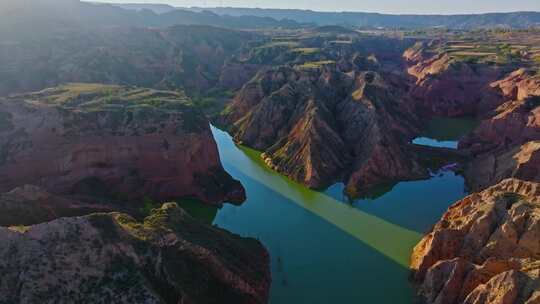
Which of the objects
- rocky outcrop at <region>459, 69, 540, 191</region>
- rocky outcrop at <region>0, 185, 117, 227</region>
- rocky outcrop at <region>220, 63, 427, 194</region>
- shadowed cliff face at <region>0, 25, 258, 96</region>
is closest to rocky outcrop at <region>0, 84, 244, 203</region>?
rocky outcrop at <region>0, 185, 117, 227</region>

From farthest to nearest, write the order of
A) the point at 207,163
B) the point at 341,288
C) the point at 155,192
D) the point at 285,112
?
the point at 285,112 < the point at 207,163 < the point at 155,192 < the point at 341,288

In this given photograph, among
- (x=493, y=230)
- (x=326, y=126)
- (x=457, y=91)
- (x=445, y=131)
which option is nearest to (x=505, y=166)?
(x=493, y=230)

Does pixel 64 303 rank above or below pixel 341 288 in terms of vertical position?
above

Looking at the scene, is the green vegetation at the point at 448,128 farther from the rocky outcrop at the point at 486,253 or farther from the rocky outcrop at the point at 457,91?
the rocky outcrop at the point at 486,253

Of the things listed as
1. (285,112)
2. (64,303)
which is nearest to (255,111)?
(285,112)

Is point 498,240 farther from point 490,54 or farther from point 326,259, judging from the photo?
point 490,54

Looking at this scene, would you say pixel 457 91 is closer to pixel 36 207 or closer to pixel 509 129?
pixel 509 129
